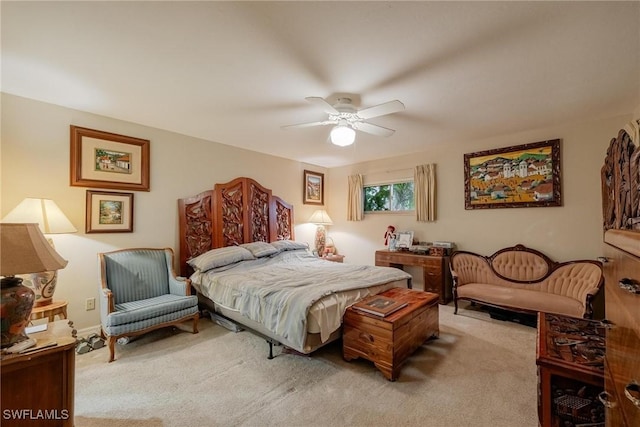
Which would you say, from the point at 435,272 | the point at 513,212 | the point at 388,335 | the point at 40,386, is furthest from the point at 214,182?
the point at 513,212

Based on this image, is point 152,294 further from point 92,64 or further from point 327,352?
point 92,64

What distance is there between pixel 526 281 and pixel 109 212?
5.33m

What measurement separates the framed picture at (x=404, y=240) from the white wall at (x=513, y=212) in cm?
19

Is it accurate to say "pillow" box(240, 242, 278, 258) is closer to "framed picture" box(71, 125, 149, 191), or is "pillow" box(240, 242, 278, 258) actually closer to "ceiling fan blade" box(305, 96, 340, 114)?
"framed picture" box(71, 125, 149, 191)

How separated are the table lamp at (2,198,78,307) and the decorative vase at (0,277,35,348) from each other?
1390mm

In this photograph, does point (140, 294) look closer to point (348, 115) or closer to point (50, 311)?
point (50, 311)

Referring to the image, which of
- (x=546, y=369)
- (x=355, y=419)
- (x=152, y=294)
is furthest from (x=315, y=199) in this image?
(x=546, y=369)

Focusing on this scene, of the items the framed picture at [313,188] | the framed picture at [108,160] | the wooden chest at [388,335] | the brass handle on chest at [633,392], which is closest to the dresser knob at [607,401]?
the brass handle on chest at [633,392]

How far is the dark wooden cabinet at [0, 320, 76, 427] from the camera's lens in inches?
50.4

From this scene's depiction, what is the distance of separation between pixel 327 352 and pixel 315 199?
3.53 metres

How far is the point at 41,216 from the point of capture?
2.43 metres

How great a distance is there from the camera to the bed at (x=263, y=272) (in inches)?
91.7

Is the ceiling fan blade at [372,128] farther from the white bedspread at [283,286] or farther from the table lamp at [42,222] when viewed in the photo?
the table lamp at [42,222]

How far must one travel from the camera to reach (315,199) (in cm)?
574
